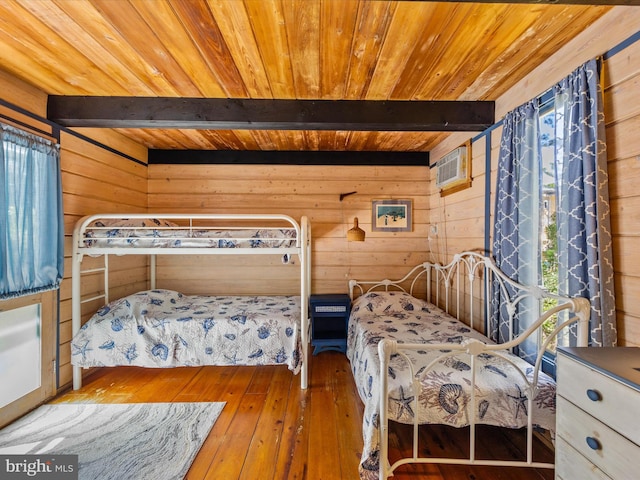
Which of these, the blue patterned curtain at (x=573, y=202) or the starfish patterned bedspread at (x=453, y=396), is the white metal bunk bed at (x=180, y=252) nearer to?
the starfish patterned bedspread at (x=453, y=396)

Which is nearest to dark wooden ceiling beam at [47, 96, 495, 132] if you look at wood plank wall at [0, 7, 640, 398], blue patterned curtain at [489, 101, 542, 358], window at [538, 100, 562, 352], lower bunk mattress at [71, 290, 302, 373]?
wood plank wall at [0, 7, 640, 398]

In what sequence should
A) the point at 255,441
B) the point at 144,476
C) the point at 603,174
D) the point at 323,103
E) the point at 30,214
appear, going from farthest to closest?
the point at 323,103
the point at 30,214
the point at 255,441
the point at 144,476
the point at 603,174

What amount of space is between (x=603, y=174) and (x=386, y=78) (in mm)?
1252

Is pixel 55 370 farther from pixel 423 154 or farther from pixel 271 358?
pixel 423 154

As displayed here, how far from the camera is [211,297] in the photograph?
3158 mm

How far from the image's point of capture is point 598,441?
35.2 inches

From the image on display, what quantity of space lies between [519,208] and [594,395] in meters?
1.21

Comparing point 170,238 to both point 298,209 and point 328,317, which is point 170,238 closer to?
point 298,209

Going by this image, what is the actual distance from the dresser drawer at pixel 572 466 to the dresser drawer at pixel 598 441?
0.05ft

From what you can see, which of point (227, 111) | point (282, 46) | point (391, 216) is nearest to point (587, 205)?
point (282, 46)

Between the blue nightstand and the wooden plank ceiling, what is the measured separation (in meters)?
1.87

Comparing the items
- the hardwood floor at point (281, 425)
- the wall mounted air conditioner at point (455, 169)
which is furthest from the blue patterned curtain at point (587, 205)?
the wall mounted air conditioner at point (455, 169)

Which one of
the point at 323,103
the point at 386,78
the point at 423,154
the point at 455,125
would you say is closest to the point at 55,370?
the point at 323,103

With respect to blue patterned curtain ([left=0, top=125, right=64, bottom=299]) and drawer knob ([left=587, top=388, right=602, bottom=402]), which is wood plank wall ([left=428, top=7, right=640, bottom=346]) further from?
blue patterned curtain ([left=0, top=125, right=64, bottom=299])
